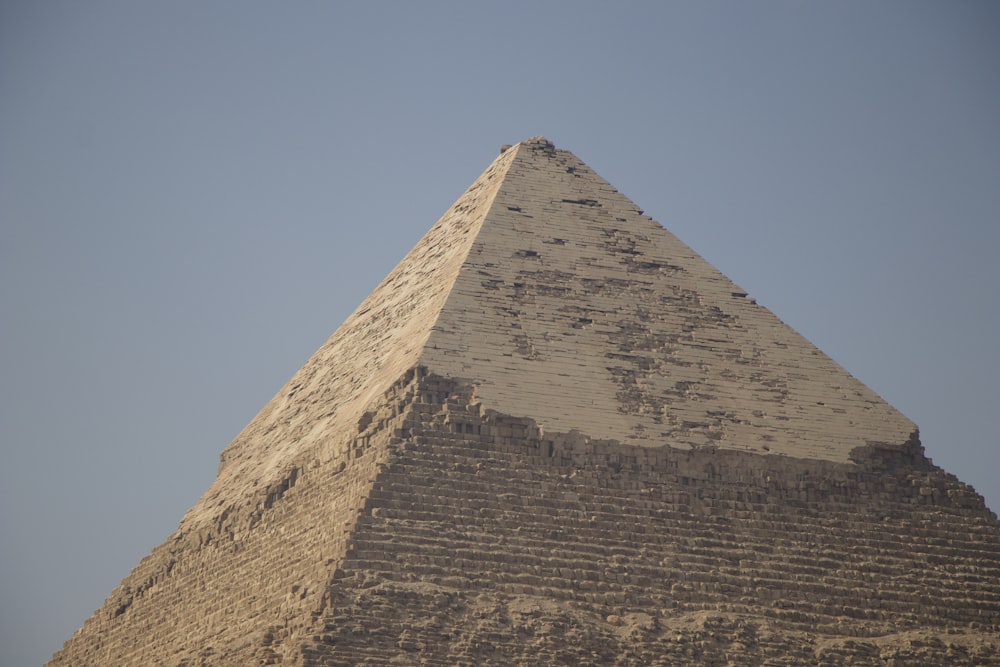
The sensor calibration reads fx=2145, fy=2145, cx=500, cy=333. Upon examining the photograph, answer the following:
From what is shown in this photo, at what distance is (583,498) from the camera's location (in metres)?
25.8

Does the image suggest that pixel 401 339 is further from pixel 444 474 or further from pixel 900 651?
pixel 900 651

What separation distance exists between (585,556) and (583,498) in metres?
0.79

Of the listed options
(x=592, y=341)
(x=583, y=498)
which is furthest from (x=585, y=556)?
(x=592, y=341)

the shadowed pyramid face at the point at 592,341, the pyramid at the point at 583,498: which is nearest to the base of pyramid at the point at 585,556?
the pyramid at the point at 583,498

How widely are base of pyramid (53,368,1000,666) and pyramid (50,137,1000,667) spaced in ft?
0.10

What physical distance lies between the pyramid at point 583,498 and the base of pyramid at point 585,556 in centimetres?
3

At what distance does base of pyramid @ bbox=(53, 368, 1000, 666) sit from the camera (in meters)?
24.6

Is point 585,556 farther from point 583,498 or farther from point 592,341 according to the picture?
point 592,341

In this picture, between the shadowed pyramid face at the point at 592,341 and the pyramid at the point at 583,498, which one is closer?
the pyramid at the point at 583,498

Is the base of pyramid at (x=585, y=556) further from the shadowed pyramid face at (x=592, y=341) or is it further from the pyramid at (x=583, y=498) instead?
the shadowed pyramid face at (x=592, y=341)

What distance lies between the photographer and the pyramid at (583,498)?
24.8m

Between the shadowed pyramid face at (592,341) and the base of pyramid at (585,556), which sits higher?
the shadowed pyramid face at (592,341)

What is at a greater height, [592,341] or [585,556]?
[592,341]

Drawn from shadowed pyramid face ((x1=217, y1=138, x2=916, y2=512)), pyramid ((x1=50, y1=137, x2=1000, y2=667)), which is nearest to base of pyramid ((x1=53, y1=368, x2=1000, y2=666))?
pyramid ((x1=50, y1=137, x2=1000, y2=667))
